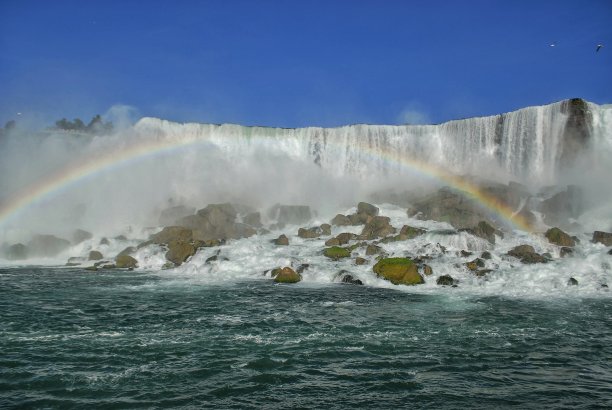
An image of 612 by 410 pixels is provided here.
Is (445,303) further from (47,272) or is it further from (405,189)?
(405,189)

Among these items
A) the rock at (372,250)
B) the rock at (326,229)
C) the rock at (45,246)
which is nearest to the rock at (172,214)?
the rock at (45,246)

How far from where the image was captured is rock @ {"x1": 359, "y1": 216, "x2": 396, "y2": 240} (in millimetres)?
29469

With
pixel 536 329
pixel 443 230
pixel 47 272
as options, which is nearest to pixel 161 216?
pixel 47 272

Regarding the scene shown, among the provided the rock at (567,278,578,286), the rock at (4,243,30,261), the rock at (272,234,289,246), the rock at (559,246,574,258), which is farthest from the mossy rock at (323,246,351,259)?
the rock at (4,243,30,261)

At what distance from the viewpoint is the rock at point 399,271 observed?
69.3 ft

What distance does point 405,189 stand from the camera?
41625 millimetres

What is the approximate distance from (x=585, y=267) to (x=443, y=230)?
798cm

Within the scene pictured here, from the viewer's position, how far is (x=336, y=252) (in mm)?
26062

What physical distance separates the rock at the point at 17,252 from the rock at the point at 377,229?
2291 cm

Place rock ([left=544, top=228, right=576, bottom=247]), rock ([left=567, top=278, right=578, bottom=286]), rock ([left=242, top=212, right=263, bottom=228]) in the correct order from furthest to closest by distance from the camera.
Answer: rock ([left=242, top=212, right=263, bottom=228]) < rock ([left=544, top=228, right=576, bottom=247]) < rock ([left=567, top=278, right=578, bottom=286])

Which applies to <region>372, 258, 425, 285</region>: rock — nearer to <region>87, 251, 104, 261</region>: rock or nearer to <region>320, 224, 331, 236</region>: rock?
<region>320, 224, 331, 236</region>: rock

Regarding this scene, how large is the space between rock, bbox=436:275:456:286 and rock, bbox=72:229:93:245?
27.5 m

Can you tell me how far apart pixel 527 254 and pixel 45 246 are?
30673 mm

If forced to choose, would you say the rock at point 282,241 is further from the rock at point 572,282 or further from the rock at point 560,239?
the rock at point 572,282
